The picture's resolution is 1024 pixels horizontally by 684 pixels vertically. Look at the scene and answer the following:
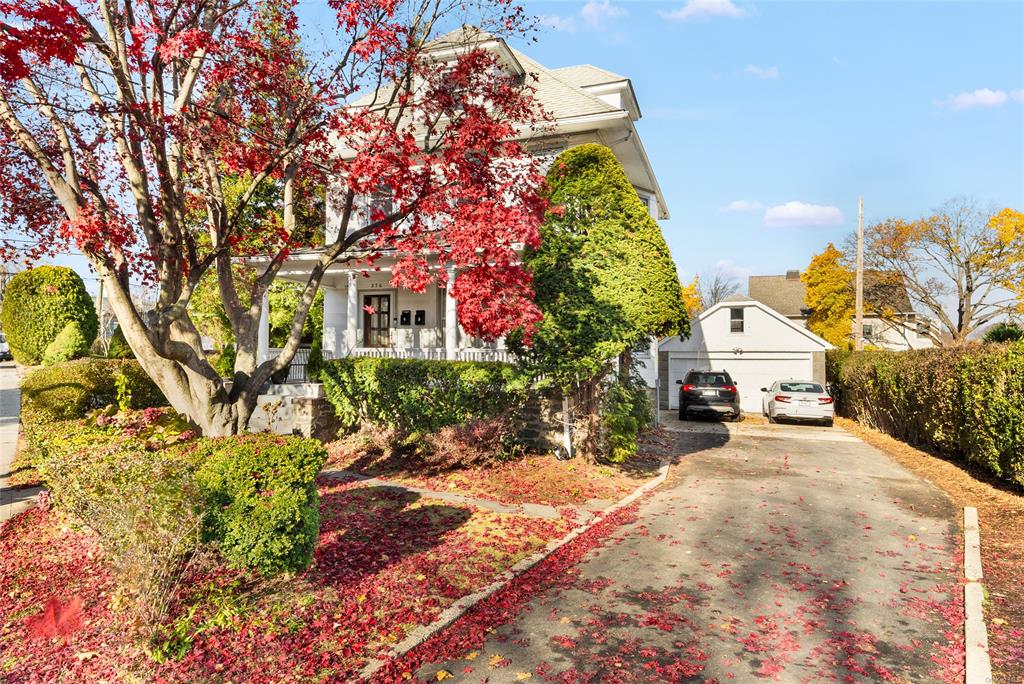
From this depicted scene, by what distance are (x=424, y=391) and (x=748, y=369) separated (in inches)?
758

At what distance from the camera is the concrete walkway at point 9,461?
8.13m

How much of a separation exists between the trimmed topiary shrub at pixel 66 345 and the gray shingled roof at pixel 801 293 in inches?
1685

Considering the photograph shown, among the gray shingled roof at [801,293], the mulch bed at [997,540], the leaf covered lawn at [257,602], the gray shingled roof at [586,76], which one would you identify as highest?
the gray shingled roof at [586,76]

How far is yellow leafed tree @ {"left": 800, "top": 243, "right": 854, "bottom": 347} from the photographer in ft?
126

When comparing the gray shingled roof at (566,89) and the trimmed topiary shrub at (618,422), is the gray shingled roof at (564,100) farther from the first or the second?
the trimmed topiary shrub at (618,422)

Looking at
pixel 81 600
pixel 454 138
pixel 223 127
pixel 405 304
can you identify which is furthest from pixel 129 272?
Answer: pixel 405 304

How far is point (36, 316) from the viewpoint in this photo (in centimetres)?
1595

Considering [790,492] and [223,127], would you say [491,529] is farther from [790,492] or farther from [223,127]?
[223,127]

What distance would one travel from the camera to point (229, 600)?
5.27 metres

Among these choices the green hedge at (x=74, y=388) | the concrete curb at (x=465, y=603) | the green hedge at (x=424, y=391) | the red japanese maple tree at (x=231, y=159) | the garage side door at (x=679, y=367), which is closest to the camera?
the concrete curb at (x=465, y=603)

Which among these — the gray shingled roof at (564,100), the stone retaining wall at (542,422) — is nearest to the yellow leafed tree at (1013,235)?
the gray shingled roof at (564,100)

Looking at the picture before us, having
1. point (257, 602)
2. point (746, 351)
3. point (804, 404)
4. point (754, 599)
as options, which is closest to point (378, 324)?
point (257, 602)

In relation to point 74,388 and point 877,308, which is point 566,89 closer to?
point 74,388

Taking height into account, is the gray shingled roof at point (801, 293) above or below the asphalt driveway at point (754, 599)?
above
